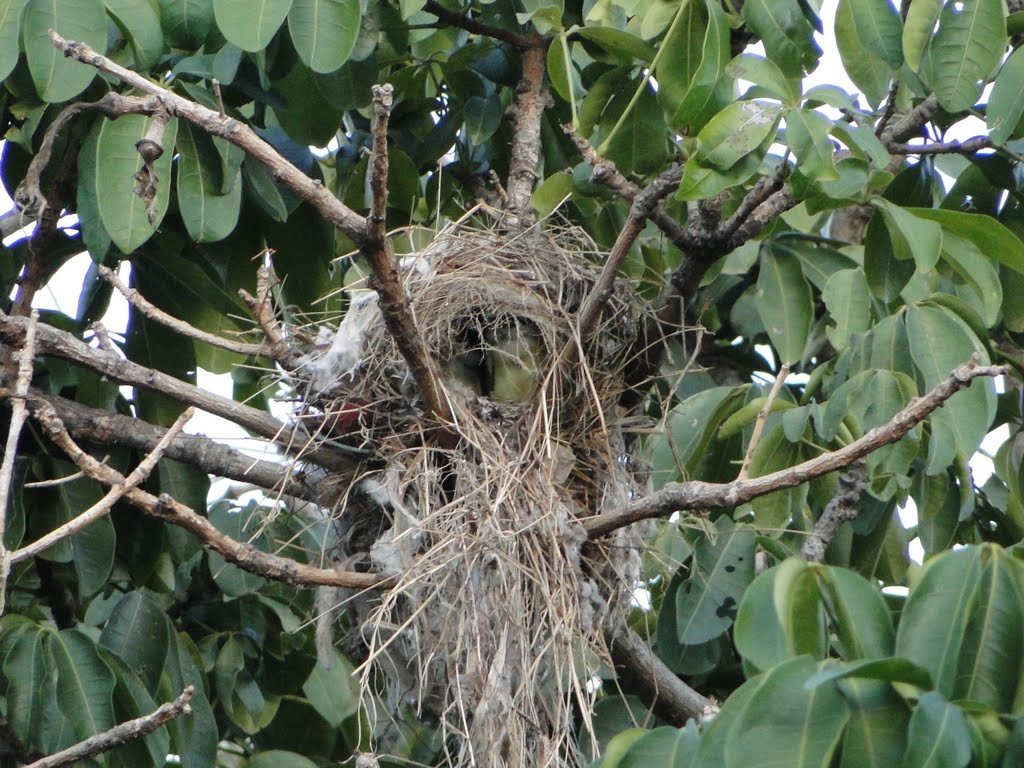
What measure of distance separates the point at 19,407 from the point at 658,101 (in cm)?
133

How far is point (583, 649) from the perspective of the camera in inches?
91.1

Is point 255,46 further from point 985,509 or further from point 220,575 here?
point 985,509

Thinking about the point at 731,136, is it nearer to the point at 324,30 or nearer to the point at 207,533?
the point at 324,30

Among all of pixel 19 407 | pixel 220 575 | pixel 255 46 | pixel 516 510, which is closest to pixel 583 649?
pixel 516 510

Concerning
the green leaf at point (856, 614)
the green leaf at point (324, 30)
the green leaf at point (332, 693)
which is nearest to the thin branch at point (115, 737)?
the green leaf at point (856, 614)

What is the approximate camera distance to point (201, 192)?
8.48ft

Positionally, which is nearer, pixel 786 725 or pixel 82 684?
pixel 786 725

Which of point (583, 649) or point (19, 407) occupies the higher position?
point (19, 407)

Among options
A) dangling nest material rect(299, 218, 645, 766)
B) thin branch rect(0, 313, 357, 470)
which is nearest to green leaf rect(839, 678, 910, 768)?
dangling nest material rect(299, 218, 645, 766)

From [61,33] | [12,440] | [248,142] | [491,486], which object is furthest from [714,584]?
[61,33]

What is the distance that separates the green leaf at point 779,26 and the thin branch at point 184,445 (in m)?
1.18

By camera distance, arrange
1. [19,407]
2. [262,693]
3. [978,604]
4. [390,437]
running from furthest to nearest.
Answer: [262,693] < [390,437] < [19,407] < [978,604]

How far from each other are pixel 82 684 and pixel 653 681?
1135 mm

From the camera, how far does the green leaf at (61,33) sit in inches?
93.0
